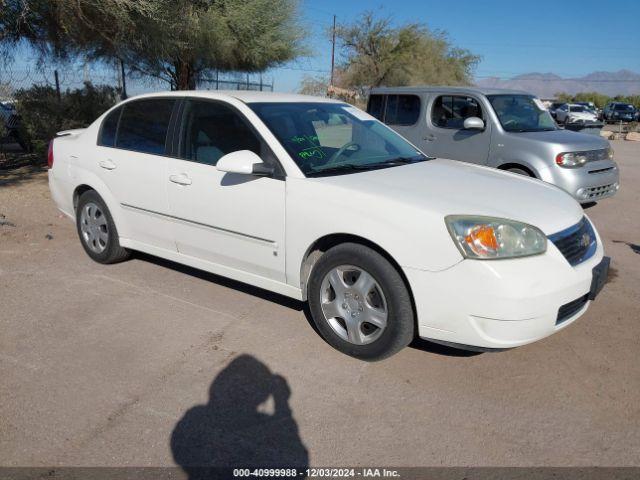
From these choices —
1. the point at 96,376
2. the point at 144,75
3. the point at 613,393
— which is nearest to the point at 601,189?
the point at 613,393

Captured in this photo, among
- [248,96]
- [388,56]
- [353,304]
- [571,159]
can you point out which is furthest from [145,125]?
[388,56]

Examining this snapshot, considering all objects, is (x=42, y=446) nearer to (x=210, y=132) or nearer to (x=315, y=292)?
(x=315, y=292)

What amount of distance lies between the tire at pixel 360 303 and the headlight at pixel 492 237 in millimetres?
451

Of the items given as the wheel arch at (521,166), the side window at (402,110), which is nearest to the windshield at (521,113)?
the wheel arch at (521,166)

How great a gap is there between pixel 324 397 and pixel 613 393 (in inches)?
67.2

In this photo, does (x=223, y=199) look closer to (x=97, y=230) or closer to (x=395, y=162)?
(x=395, y=162)

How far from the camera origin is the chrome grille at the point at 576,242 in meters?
3.34

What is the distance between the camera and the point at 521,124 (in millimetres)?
8062

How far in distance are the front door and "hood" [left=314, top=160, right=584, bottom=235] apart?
1.63ft

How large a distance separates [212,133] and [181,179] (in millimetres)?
436

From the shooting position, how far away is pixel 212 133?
4.35 meters

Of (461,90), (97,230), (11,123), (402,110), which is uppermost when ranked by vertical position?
(461,90)

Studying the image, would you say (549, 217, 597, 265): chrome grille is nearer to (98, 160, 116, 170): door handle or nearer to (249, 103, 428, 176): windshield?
(249, 103, 428, 176): windshield

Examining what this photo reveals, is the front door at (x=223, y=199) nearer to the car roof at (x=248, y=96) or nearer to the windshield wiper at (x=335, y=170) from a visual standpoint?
the car roof at (x=248, y=96)
